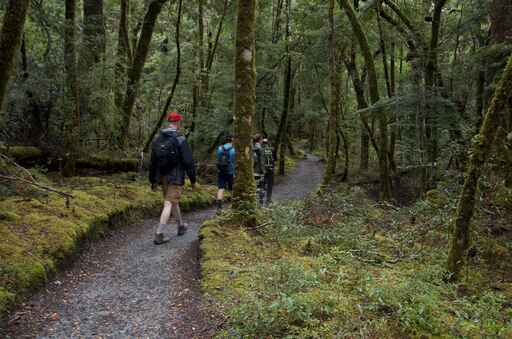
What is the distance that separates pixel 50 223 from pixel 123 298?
2195 millimetres

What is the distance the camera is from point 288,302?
367 centimetres

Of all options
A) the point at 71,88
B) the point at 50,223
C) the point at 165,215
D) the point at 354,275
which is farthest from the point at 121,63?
the point at 354,275

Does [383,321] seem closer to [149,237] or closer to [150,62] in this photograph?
[149,237]

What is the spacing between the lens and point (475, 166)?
16.0ft

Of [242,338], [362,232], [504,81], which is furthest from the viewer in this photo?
[362,232]

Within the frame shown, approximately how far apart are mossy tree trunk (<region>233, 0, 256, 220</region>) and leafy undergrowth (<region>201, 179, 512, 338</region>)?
0.52 meters

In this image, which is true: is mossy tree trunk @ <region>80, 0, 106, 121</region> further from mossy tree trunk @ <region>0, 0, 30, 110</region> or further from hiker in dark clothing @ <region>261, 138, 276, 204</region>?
mossy tree trunk @ <region>0, 0, 30, 110</region>

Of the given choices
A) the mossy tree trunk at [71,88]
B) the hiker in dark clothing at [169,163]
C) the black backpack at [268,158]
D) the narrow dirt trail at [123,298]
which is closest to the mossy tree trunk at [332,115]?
the black backpack at [268,158]

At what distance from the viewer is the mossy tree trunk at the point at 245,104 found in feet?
24.3

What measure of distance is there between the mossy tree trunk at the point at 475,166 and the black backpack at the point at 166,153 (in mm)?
4686

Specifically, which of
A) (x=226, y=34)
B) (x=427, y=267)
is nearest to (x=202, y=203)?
(x=427, y=267)

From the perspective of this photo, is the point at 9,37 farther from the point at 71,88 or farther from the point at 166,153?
the point at 71,88

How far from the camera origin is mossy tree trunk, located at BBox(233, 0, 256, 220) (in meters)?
7.41

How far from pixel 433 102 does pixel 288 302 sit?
10.2m
